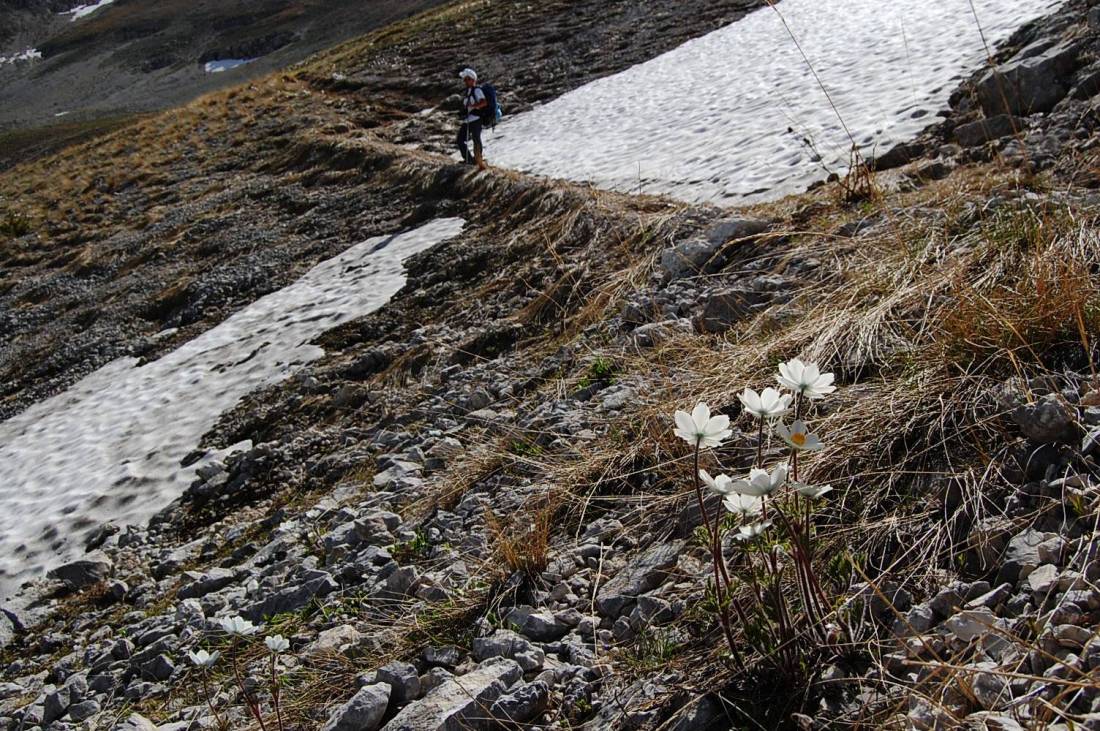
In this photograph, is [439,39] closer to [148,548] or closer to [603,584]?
[148,548]

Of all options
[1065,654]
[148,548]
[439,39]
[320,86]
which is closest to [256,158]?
[320,86]

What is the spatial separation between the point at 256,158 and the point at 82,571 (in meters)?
16.8

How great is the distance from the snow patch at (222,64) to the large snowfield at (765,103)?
53.0 m

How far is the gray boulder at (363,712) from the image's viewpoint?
9.10ft

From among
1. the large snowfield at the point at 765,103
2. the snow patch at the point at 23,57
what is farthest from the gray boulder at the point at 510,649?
the snow patch at the point at 23,57

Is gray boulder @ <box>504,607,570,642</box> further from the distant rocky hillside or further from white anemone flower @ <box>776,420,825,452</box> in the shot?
the distant rocky hillside

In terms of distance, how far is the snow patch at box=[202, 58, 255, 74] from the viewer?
61422mm

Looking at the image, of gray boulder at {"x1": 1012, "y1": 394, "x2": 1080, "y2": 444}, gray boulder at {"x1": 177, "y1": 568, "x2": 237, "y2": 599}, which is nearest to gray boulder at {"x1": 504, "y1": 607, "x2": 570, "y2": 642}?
gray boulder at {"x1": 1012, "y1": 394, "x2": 1080, "y2": 444}

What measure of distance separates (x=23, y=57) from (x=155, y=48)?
18.7 metres

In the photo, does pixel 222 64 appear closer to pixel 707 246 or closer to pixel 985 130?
pixel 707 246

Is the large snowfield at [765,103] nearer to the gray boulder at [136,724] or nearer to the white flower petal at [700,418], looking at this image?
the white flower petal at [700,418]

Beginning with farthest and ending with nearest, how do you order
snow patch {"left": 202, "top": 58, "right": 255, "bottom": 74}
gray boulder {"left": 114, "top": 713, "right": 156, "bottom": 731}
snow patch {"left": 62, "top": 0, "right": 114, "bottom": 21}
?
snow patch {"left": 62, "top": 0, "right": 114, "bottom": 21}
snow patch {"left": 202, "top": 58, "right": 255, "bottom": 74}
gray boulder {"left": 114, "top": 713, "right": 156, "bottom": 731}

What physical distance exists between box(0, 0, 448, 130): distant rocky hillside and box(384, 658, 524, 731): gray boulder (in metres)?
51.0

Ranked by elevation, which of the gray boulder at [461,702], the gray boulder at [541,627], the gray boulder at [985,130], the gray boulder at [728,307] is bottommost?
the gray boulder at [541,627]
